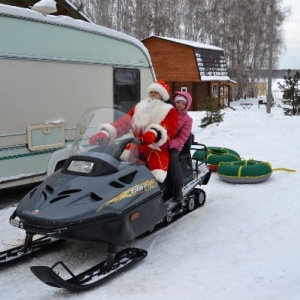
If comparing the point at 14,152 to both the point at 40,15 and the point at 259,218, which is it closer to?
the point at 40,15

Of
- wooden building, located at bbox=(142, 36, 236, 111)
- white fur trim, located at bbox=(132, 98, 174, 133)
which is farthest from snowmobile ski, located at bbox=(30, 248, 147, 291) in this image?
wooden building, located at bbox=(142, 36, 236, 111)

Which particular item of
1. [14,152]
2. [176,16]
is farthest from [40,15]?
[176,16]

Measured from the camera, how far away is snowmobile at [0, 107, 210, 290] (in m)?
3.82

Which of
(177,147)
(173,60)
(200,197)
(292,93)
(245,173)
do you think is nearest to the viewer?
(177,147)

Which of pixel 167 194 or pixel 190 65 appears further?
pixel 190 65

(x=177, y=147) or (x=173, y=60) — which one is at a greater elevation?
(x=173, y=60)

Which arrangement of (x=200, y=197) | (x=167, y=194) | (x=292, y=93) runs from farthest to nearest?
(x=292, y=93) → (x=200, y=197) → (x=167, y=194)

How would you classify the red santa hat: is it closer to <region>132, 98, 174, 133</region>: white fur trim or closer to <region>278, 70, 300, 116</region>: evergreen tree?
<region>132, 98, 174, 133</region>: white fur trim

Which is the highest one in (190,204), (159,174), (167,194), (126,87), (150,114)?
(126,87)

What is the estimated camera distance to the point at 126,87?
7609mm

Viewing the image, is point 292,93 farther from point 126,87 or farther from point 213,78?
point 126,87

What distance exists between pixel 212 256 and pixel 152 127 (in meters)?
1.43

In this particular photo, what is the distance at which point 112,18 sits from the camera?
37.2m

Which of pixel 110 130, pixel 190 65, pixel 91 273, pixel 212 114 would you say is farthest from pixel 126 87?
pixel 190 65
